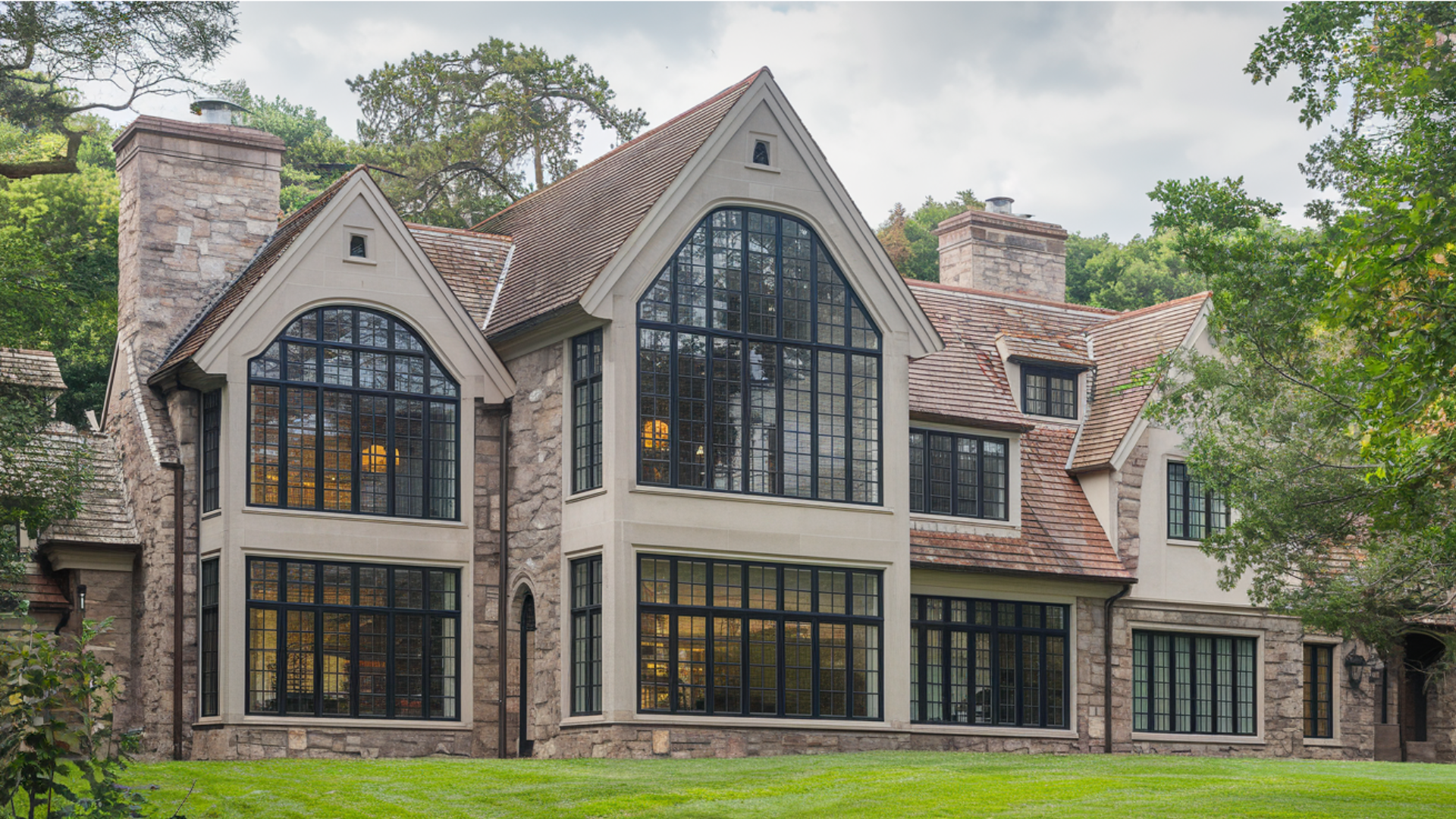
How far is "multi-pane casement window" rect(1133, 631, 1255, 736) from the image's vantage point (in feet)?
94.7

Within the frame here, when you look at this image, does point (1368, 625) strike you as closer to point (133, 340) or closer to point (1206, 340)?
point (1206, 340)

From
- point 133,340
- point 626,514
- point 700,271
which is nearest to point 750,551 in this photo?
point 626,514

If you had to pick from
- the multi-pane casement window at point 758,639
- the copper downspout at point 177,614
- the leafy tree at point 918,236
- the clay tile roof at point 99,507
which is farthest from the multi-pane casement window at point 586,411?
the leafy tree at point 918,236

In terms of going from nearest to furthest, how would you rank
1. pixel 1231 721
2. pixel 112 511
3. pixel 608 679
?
pixel 608 679 → pixel 112 511 → pixel 1231 721

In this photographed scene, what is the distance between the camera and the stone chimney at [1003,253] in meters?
35.3

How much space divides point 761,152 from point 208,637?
10.7 m

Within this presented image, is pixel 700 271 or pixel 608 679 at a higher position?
pixel 700 271

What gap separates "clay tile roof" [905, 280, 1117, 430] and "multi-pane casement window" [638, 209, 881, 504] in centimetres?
261

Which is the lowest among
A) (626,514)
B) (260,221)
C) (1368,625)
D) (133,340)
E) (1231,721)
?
(1231,721)

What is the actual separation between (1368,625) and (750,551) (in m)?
8.79

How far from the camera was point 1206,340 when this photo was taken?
2995 cm

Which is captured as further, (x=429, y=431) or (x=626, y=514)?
(x=429, y=431)

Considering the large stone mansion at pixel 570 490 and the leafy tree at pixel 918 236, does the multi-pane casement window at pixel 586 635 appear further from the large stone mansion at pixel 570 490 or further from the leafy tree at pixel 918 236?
the leafy tree at pixel 918 236

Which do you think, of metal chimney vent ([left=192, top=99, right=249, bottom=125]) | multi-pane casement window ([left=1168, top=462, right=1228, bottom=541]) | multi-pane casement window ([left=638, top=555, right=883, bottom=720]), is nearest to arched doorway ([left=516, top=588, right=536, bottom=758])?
multi-pane casement window ([left=638, top=555, right=883, bottom=720])
